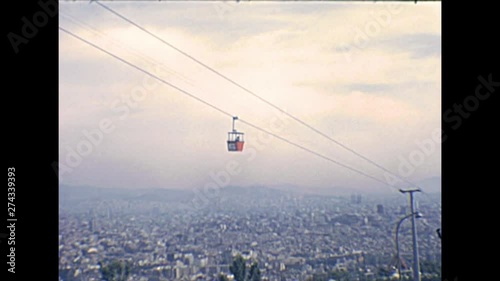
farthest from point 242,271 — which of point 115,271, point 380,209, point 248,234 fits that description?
point 380,209

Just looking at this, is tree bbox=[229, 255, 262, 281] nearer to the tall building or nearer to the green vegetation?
the green vegetation

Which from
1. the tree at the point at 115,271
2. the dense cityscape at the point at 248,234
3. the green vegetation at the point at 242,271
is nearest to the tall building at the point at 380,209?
the dense cityscape at the point at 248,234

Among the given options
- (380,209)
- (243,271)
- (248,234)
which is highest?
(380,209)

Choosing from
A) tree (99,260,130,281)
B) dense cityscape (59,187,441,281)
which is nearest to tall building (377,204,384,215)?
dense cityscape (59,187,441,281)

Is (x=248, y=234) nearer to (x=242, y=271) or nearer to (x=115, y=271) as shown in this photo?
(x=242, y=271)
